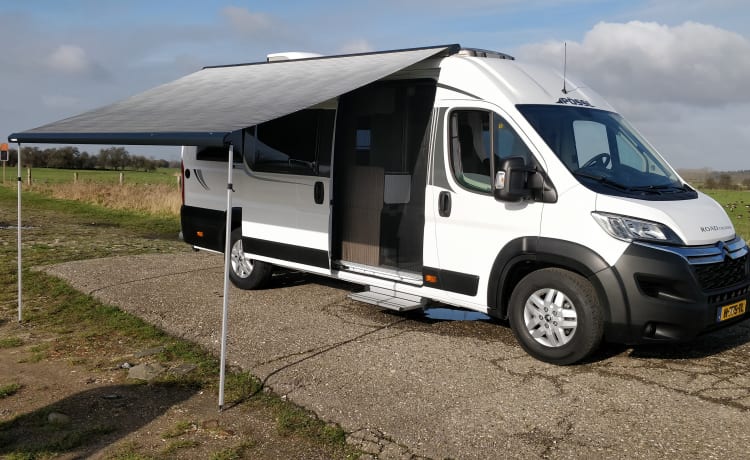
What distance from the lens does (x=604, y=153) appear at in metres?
6.21

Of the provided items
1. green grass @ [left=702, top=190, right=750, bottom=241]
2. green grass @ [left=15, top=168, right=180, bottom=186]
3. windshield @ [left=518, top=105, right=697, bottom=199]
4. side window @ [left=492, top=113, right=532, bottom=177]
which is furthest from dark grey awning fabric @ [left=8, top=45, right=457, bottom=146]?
green grass @ [left=15, top=168, right=180, bottom=186]

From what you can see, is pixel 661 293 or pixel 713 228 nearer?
pixel 661 293

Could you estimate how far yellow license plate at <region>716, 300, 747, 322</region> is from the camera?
5484 millimetres

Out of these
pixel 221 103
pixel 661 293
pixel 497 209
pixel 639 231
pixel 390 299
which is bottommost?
pixel 390 299

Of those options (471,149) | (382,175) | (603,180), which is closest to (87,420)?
(382,175)

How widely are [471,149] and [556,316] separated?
1.69 m

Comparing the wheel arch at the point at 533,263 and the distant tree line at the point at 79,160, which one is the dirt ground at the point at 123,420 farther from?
the distant tree line at the point at 79,160

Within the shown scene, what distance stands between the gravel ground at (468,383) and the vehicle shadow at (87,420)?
843 mm

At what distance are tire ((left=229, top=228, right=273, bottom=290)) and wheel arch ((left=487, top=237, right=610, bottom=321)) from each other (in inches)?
134

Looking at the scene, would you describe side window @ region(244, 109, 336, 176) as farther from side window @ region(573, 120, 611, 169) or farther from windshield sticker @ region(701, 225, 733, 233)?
windshield sticker @ region(701, 225, 733, 233)

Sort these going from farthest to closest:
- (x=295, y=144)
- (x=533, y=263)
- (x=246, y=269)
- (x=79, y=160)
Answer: (x=79, y=160) < (x=246, y=269) < (x=295, y=144) < (x=533, y=263)

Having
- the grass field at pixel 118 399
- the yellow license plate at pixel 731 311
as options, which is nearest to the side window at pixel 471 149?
the yellow license plate at pixel 731 311

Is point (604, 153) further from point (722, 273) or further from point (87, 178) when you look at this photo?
point (87, 178)

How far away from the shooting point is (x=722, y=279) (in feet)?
18.3
